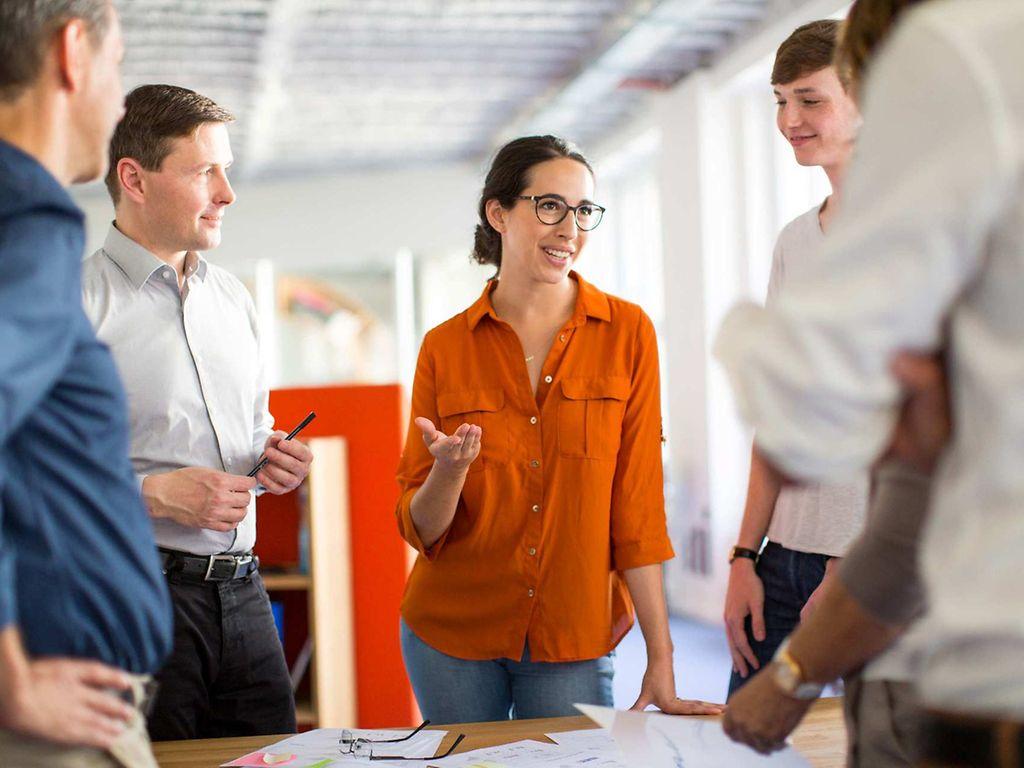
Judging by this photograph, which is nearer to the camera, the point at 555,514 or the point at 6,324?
the point at 6,324

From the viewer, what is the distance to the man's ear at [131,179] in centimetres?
221

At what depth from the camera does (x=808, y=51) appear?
2053mm

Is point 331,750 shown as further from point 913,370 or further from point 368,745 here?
point 913,370

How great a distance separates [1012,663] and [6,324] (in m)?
0.84

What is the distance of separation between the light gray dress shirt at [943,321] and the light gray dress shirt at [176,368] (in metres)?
1.53

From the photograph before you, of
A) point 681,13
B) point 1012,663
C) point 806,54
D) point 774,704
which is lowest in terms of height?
point 774,704

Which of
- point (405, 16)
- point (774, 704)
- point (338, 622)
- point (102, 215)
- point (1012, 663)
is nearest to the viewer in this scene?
point (1012, 663)

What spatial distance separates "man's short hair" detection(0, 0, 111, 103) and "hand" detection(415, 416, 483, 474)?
3.26ft

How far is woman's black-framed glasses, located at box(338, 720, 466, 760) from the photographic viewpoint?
1553 mm

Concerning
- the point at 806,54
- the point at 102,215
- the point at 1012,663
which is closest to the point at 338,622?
the point at 806,54

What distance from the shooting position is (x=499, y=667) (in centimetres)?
219

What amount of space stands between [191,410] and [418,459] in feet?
1.54

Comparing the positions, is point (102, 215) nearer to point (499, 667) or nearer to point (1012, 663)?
point (499, 667)

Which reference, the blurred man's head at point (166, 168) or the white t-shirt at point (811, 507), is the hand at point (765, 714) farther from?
the blurred man's head at point (166, 168)
